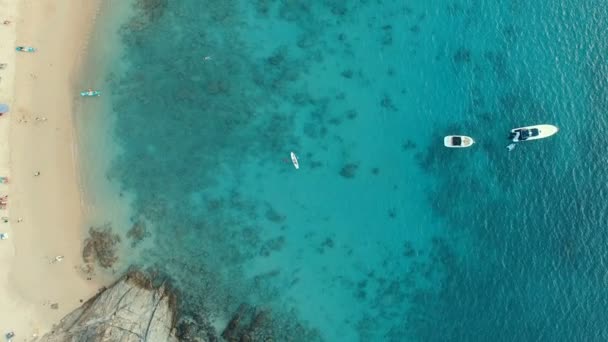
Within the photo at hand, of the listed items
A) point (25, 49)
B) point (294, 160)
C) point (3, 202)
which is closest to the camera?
point (3, 202)

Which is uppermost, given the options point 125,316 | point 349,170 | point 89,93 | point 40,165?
point 89,93

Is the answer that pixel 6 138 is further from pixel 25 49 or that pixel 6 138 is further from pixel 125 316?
pixel 125 316

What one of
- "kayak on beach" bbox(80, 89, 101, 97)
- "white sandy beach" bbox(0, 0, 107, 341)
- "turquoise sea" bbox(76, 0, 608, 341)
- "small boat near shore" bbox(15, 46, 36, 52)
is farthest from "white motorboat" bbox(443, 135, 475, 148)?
"small boat near shore" bbox(15, 46, 36, 52)

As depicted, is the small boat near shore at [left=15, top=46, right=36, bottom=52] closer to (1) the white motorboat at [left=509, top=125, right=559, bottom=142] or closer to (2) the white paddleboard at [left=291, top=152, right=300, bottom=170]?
(2) the white paddleboard at [left=291, top=152, right=300, bottom=170]

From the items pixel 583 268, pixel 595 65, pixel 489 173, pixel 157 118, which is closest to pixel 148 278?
pixel 157 118

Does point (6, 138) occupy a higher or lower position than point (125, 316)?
higher

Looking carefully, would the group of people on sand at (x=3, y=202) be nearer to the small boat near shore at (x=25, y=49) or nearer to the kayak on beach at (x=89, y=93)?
the kayak on beach at (x=89, y=93)

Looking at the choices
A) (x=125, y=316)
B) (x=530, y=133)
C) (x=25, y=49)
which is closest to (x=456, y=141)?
(x=530, y=133)

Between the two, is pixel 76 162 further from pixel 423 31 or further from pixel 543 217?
pixel 543 217
